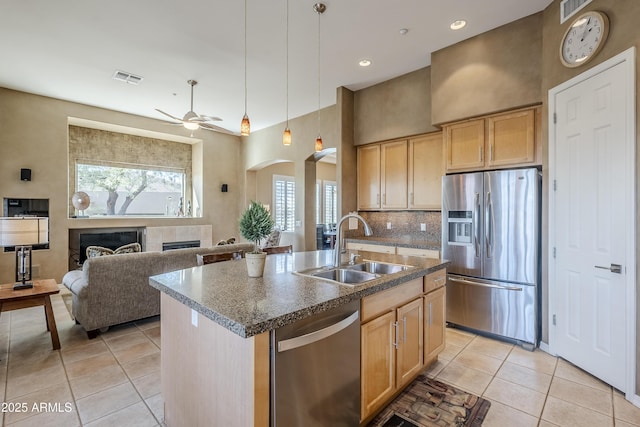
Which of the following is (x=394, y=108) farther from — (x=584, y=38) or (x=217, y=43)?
(x=217, y=43)

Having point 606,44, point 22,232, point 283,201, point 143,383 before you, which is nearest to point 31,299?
point 22,232

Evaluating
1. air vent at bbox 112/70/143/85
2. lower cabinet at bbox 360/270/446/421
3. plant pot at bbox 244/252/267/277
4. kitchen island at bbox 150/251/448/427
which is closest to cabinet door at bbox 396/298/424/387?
lower cabinet at bbox 360/270/446/421

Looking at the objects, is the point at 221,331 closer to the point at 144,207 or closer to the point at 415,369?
the point at 415,369

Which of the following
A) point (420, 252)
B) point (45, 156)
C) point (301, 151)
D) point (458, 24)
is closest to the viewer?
point (458, 24)

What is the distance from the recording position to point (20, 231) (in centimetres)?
296

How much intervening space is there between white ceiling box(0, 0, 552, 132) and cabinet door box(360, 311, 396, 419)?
114 inches

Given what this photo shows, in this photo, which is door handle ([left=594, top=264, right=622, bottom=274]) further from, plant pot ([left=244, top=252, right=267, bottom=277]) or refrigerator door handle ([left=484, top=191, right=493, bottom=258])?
plant pot ([left=244, top=252, right=267, bottom=277])

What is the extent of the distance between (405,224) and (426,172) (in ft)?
2.96

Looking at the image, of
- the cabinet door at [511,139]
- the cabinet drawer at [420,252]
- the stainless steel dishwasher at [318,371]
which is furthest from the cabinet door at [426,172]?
the stainless steel dishwasher at [318,371]

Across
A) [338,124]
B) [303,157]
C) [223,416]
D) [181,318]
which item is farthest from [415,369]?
[303,157]

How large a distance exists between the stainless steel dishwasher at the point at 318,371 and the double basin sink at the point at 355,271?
53 centimetres

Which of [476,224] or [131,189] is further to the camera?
[131,189]

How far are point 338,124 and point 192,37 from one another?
2.36 meters

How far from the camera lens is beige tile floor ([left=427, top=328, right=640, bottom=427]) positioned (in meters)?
2.03
